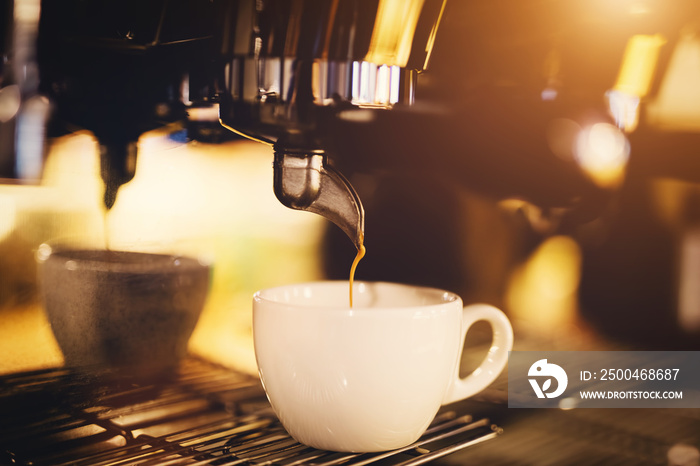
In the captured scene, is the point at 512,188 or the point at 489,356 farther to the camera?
the point at 512,188

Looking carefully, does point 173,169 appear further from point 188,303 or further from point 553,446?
point 553,446

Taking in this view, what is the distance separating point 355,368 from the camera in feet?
1.21

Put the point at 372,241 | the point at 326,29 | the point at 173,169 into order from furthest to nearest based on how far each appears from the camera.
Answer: the point at 372,241, the point at 173,169, the point at 326,29

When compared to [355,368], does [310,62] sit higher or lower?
higher

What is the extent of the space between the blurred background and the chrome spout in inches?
3.8

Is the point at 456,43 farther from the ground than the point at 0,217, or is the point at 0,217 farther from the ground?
the point at 456,43

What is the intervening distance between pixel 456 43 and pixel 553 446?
304 millimetres

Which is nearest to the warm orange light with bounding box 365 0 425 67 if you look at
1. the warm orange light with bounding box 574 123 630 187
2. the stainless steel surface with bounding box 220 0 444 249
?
the stainless steel surface with bounding box 220 0 444 249

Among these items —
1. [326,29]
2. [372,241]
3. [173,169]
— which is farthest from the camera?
[372,241]

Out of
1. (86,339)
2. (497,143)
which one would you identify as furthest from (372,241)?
(86,339)

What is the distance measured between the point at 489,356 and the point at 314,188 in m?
0.16

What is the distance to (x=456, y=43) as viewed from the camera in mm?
536

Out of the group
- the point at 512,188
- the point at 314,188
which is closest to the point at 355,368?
the point at 314,188

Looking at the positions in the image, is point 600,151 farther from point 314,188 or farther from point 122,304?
point 122,304
